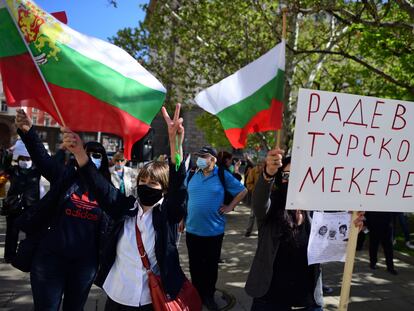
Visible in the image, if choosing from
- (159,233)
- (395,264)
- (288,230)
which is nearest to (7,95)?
(159,233)

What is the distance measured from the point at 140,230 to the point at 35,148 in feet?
3.38

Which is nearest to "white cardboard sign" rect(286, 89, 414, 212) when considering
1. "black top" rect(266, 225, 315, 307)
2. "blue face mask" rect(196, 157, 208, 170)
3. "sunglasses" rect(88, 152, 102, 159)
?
"black top" rect(266, 225, 315, 307)

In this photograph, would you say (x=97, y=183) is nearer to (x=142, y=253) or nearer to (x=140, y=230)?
(x=140, y=230)

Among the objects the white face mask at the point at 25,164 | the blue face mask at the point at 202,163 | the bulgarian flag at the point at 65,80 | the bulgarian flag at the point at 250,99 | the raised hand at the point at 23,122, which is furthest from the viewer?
the white face mask at the point at 25,164

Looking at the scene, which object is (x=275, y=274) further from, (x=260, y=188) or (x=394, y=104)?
(x=394, y=104)

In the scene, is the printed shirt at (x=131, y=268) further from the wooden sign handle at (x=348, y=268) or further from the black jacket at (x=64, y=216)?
the wooden sign handle at (x=348, y=268)

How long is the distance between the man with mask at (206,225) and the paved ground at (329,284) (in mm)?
449

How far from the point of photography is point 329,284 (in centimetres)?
582

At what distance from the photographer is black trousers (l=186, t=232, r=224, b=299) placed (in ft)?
15.4

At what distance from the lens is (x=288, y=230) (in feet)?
9.73

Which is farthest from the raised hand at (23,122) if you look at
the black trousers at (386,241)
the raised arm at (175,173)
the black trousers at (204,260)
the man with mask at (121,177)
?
the black trousers at (386,241)

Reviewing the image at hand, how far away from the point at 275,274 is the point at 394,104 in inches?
57.6

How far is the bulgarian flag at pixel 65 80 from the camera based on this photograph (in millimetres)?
2738

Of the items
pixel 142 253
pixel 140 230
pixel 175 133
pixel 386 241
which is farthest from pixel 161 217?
pixel 386 241
